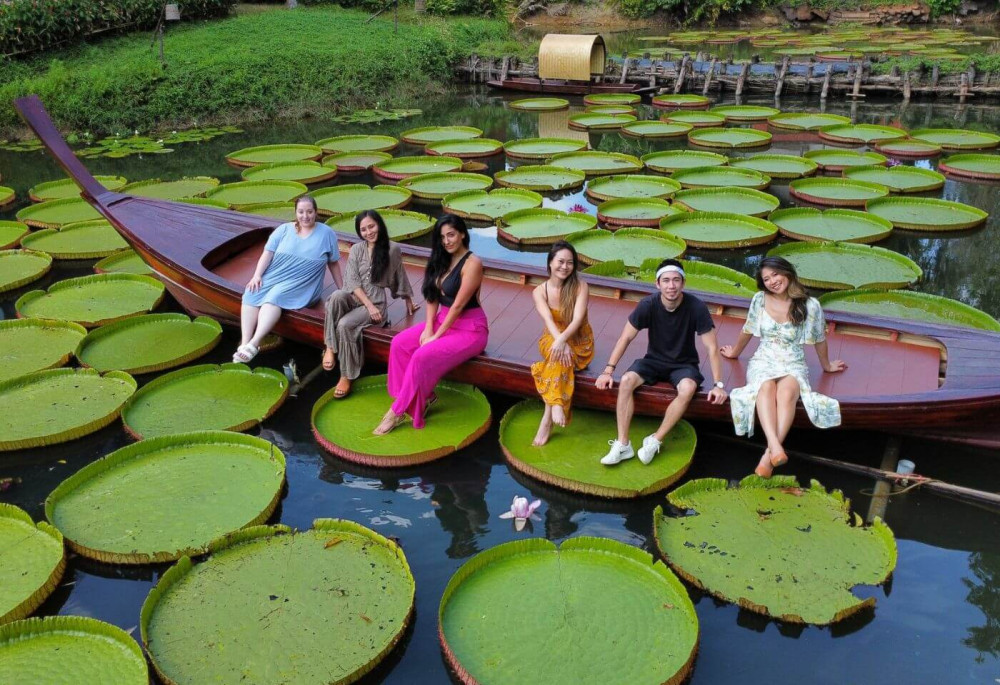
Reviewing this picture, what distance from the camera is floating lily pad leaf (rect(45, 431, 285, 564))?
3.83 meters

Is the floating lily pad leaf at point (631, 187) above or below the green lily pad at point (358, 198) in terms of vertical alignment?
above

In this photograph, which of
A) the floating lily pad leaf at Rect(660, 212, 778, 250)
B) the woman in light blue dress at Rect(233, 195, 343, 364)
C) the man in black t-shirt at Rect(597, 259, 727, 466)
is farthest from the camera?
the floating lily pad leaf at Rect(660, 212, 778, 250)

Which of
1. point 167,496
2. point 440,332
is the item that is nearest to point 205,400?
point 167,496

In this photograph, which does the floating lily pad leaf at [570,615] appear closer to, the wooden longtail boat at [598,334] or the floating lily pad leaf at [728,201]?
the wooden longtail boat at [598,334]

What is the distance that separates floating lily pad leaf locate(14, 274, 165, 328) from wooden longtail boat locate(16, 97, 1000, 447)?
489 mm

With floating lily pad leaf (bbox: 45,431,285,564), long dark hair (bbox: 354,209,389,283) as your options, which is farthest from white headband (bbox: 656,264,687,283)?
floating lily pad leaf (bbox: 45,431,285,564)

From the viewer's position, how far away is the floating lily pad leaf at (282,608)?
3.13 meters

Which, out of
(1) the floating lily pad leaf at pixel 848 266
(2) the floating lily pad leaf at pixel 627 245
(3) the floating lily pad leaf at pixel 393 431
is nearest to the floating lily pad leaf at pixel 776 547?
(3) the floating lily pad leaf at pixel 393 431

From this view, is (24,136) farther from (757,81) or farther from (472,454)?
(757,81)

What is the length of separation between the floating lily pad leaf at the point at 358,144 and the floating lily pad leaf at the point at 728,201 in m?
5.20

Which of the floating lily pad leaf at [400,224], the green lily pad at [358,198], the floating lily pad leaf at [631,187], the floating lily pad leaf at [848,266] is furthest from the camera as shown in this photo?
the floating lily pad leaf at [631,187]

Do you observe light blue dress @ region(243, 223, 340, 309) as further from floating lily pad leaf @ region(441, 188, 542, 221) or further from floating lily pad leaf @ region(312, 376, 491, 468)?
floating lily pad leaf @ region(441, 188, 542, 221)

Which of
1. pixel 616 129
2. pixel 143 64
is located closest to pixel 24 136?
pixel 143 64

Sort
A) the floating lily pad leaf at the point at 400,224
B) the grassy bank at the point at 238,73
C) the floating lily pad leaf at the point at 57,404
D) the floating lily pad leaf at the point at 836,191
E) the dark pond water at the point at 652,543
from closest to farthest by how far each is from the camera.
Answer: the dark pond water at the point at 652,543, the floating lily pad leaf at the point at 57,404, the floating lily pad leaf at the point at 400,224, the floating lily pad leaf at the point at 836,191, the grassy bank at the point at 238,73
